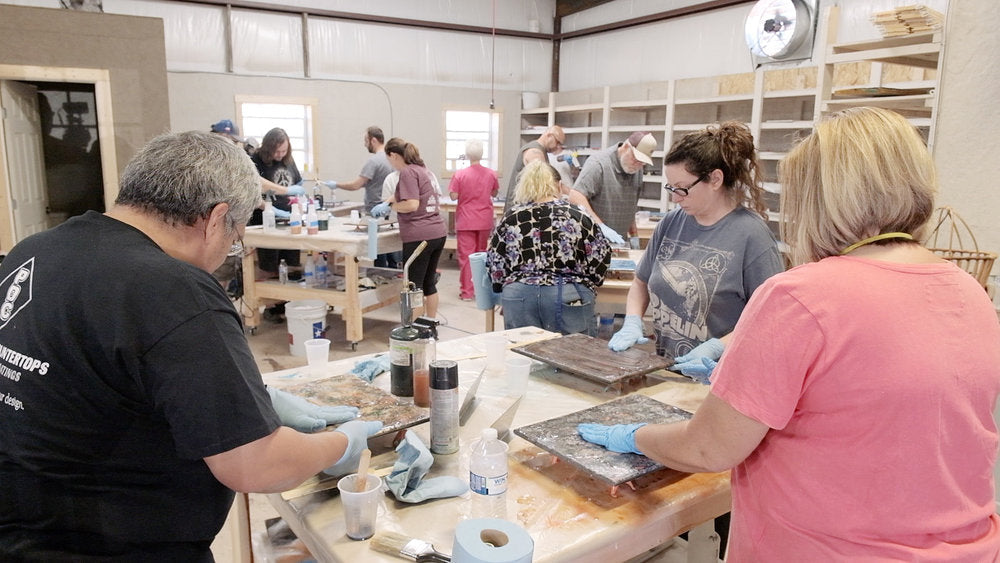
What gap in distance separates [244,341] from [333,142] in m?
7.44

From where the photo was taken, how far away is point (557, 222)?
9.23ft

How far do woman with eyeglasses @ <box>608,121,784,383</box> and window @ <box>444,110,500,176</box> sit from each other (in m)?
6.92

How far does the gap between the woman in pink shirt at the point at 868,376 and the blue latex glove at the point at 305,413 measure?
819 mm

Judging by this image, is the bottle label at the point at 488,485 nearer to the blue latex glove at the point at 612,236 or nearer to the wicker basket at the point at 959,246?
the wicker basket at the point at 959,246

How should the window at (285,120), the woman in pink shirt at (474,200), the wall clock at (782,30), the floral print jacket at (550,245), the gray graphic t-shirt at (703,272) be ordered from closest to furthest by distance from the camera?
1. the gray graphic t-shirt at (703,272)
2. the floral print jacket at (550,245)
3. the wall clock at (782,30)
4. the woman in pink shirt at (474,200)
5. the window at (285,120)

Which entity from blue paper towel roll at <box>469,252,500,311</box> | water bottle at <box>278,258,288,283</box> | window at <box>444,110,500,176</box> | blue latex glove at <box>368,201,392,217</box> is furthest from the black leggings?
window at <box>444,110,500,176</box>

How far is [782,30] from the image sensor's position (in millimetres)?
3967

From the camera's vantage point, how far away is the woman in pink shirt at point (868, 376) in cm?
95

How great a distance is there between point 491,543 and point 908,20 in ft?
11.4

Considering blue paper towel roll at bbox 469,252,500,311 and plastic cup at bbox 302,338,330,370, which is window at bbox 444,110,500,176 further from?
plastic cup at bbox 302,338,330,370

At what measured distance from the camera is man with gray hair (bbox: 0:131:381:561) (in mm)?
→ 1019

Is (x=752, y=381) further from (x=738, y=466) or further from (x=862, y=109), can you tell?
A: (x=862, y=109)

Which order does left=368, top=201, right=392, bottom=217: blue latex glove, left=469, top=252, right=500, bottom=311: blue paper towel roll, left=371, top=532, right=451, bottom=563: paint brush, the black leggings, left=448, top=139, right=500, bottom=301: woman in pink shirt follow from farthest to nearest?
left=448, top=139, right=500, bottom=301: woman in pink shirt → left=368, top=201, right=392, bottom=217: blue latex glove → the black leggings → left=469, top=252, right=500, bottom=311: blue paper towel roll → left=371, top=532, right=451, bottom=563: paint brush

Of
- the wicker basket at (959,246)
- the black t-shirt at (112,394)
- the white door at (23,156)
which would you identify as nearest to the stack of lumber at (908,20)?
the wicker basket at (959,246)
